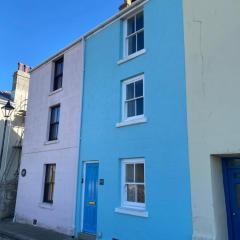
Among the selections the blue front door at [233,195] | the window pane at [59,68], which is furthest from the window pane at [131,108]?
the window pane at [59,68]

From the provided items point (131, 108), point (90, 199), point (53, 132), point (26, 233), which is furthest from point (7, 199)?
point (131, 108)

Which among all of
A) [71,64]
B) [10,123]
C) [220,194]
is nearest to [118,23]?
[71,64]

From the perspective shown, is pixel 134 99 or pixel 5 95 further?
pixel 5 95

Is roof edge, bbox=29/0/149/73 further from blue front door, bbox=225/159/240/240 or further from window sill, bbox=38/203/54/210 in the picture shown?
window sill, bbox=38/203/54/210

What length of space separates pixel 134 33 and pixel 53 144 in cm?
629

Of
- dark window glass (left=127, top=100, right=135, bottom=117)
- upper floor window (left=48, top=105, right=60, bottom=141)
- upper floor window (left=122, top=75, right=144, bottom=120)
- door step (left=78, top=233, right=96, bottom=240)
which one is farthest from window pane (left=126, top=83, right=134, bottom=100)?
door step (left=78, top=233, right=96, bottom=240)

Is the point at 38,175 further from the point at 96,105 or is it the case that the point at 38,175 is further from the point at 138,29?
the point at 138,29

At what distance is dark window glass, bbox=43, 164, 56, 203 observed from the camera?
1293 centimetres

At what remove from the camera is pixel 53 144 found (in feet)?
42.8

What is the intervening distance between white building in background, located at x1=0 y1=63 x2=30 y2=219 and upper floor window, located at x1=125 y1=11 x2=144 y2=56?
10.4 meters

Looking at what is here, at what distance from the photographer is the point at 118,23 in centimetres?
1127

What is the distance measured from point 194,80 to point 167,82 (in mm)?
982

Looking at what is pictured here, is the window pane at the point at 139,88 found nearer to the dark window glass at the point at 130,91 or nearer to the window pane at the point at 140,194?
the dark window glass at the point at 130,91

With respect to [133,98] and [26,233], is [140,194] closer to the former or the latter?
[133,98]
